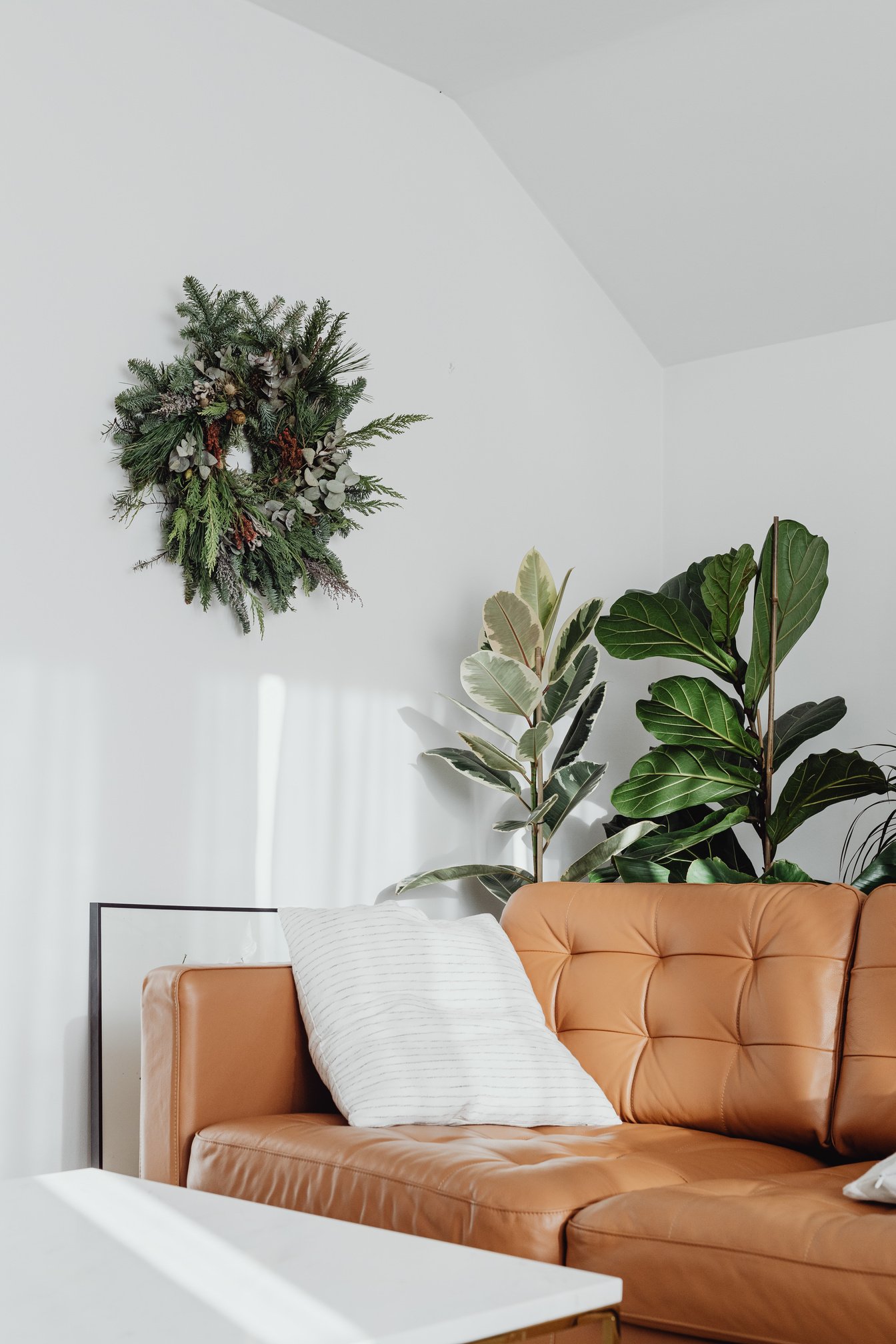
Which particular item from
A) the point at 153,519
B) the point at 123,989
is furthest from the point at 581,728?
the point at 123,989

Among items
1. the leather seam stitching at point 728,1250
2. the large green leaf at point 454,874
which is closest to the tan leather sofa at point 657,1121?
the leather seam stitching at point 728,1250

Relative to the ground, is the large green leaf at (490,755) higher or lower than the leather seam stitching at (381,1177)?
higher

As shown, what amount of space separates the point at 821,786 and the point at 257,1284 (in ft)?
8.18

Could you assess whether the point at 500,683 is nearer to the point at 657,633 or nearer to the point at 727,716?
the point at 657,633

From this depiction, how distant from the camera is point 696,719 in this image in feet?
10.3

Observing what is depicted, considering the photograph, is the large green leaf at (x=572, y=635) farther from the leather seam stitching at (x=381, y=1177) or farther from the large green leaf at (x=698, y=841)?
the leather seam stitching at (x=381, y=1177)

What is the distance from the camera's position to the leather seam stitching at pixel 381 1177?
1.58 meters

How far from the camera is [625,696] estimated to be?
3.89 metres

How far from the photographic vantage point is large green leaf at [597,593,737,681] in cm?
318

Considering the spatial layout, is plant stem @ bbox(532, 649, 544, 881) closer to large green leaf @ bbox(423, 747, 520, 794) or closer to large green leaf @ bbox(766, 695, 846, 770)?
large green leaf @ bbox(423, 747, 520, 794)

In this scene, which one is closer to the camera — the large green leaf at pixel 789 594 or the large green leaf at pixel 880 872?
the large green leaf at pixel 880 872

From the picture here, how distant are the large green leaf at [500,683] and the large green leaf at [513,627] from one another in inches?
2.6

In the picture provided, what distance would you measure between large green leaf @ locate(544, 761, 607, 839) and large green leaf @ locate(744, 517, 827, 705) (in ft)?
1.42

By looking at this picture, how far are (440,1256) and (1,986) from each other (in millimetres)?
1831
